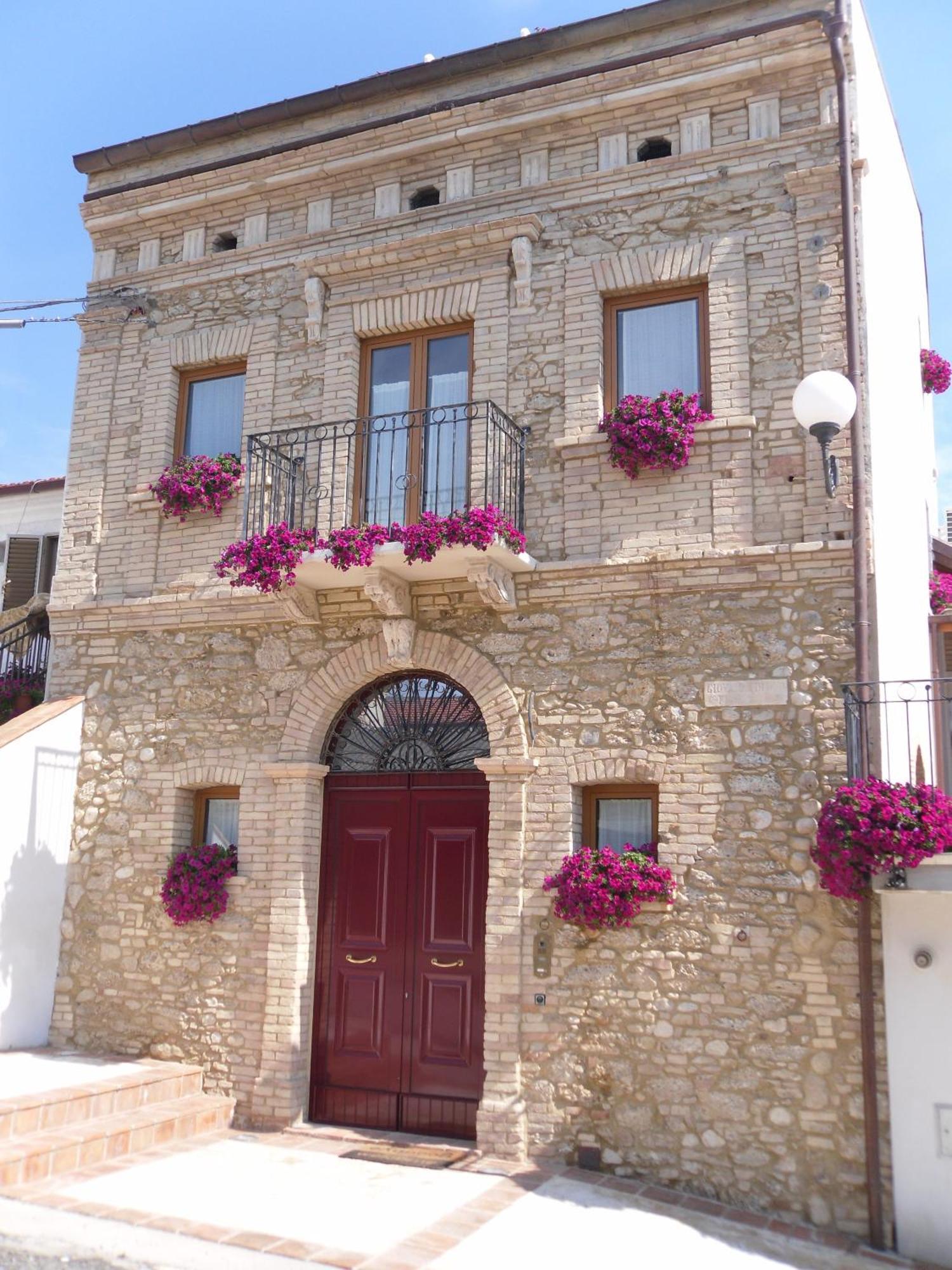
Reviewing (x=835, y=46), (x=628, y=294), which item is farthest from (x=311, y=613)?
(x=835, y=46)

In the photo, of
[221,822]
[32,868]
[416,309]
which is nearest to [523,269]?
[416,309]

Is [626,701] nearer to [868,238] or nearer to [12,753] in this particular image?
[868,238]

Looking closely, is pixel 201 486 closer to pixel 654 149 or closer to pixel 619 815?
pixel 619 815

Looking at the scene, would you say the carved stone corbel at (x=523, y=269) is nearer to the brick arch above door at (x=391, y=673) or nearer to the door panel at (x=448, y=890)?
the brick arch above door at (x=391, y=673)

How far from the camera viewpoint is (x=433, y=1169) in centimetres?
777

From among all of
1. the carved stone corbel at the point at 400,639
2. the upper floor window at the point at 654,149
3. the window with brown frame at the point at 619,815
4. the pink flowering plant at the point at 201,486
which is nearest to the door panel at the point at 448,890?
the window with brown frame at the point at 619,815

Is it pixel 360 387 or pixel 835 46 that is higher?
pixel 835 46

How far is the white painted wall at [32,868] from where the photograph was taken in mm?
9422

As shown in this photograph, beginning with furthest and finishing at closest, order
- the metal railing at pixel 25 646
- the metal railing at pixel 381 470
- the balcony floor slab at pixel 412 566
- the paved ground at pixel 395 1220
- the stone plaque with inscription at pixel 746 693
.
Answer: the metal railing at pixel 25 646 < the metal railing at pixel 381 470 < the balcony floor slab at pixel 412 566 < the stone plaque with inscription at pixel 746 693 < the paved ground at pixel 395 1220

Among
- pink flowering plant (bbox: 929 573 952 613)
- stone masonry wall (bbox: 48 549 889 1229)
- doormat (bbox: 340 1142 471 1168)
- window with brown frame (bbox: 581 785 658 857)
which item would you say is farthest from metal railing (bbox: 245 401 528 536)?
pink flowering plant (bbox: 929 573 952 613)

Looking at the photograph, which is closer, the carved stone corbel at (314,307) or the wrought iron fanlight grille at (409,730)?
the wrought iron fanlight grille at (409,730)

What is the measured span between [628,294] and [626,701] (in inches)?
131

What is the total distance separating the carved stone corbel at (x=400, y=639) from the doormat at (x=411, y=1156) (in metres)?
3.57

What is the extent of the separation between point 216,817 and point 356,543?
2960 millimetres
